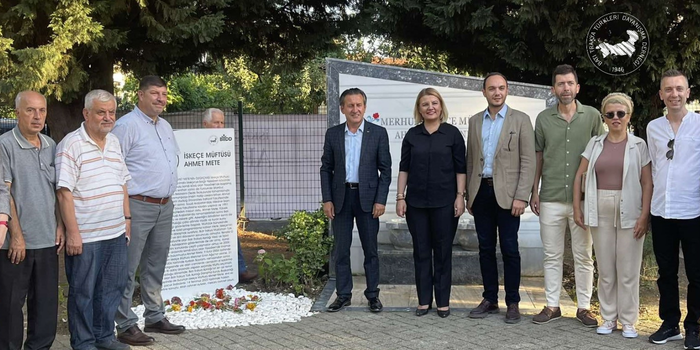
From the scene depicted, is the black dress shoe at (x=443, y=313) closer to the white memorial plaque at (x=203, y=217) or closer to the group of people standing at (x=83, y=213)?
the white memorial plaque at (x=203, y=217)

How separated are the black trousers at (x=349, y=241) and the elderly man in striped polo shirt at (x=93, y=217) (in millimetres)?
1985

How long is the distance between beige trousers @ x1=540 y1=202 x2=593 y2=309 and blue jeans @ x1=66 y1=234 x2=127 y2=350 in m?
3.40

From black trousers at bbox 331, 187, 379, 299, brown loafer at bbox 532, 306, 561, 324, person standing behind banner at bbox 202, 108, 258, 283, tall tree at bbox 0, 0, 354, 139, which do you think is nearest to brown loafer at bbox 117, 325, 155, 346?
black trousers at bbox 331, 187, 379, 299

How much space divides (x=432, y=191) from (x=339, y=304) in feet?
4.49

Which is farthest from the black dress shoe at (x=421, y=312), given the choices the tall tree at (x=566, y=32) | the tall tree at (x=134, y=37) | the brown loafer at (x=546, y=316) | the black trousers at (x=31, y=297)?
the tall tree at (x=134, y=37)

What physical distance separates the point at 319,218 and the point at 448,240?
178cm

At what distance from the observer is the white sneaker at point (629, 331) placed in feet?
17.0

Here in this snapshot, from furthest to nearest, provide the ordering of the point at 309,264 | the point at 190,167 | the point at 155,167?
1. the point at 309,264
2. the point at 190,167
3. the point at 155,167

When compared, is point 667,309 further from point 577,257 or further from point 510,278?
point 510,278

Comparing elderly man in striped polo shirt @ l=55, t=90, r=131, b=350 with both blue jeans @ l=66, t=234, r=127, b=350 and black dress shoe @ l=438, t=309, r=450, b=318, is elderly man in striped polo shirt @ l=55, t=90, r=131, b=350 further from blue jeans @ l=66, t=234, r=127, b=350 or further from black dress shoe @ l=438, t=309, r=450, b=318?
black dress shoe @ l=438, t=309, r=450, b=318

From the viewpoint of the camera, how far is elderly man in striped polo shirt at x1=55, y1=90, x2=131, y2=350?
458cm

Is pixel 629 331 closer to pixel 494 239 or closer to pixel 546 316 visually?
pixel 546 316

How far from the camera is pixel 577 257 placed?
221 inches

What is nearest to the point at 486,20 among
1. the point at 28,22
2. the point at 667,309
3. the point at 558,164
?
the point at 558,164
